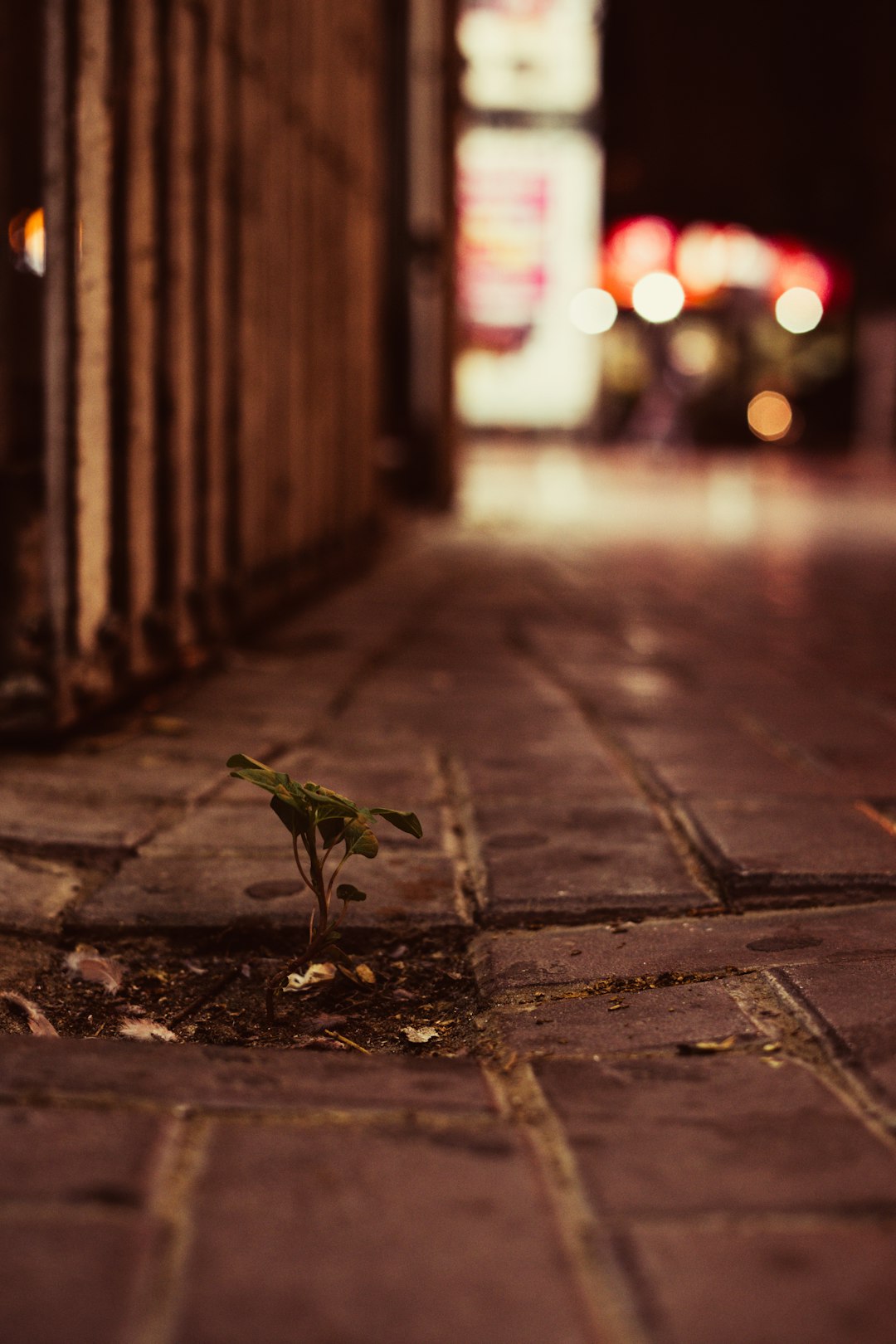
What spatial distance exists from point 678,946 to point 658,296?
72.0ft

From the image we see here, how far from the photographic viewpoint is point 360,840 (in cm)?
166

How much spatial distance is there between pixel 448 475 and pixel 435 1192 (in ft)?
28.4

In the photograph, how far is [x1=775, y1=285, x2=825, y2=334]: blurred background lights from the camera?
934 inches

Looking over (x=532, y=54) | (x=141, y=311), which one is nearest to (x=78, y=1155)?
(x=141, y=311)

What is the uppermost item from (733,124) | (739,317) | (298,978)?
(733,124)

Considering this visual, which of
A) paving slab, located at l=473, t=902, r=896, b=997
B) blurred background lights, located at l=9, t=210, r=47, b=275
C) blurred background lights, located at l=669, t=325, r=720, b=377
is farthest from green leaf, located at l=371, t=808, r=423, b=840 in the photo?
blurred background lights, located at l=669, t=325, r=720, b=377

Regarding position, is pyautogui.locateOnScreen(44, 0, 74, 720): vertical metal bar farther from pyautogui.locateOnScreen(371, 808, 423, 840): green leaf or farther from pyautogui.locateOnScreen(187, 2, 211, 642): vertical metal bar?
pyautogui.locateOnScreen(371, 808, 423, 840): green leaf

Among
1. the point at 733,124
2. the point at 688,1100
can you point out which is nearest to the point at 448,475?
the point at 688,1100

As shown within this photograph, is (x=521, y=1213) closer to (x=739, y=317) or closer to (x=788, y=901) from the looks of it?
(x=788, y=901)

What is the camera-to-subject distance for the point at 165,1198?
110 centimetres

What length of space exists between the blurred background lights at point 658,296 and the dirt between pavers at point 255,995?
854 inches

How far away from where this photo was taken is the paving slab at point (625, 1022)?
1.49 meters

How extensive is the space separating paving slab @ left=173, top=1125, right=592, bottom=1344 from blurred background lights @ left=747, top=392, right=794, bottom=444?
24.0 metres

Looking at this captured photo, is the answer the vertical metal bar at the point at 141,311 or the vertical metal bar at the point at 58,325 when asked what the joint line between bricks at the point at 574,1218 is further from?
the vertical metal bar at the point at 141,311
